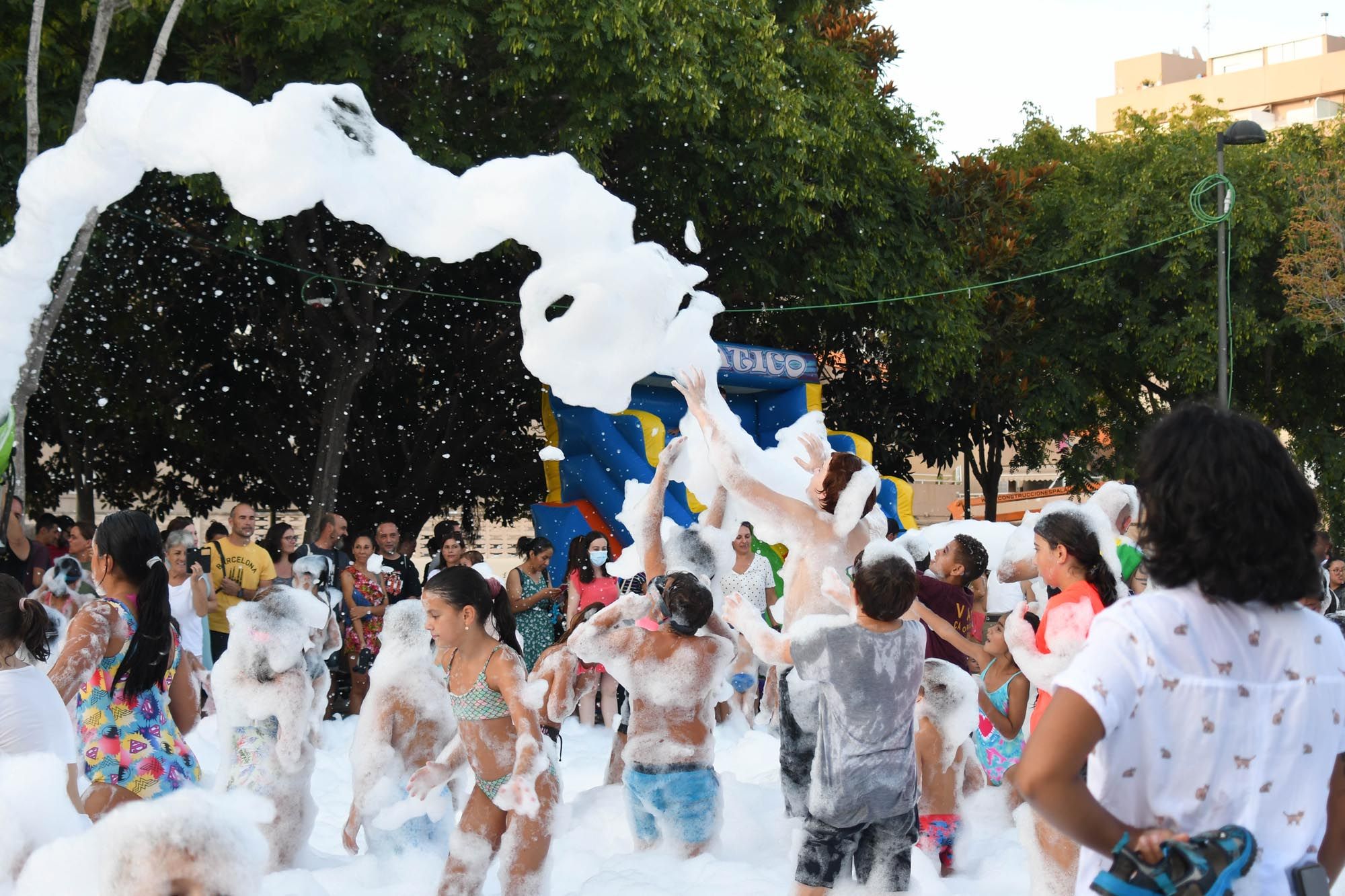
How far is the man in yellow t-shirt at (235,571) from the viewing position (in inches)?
339

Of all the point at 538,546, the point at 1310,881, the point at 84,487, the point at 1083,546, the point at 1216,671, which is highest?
the point at 84,487

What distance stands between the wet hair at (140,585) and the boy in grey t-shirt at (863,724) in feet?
5.73

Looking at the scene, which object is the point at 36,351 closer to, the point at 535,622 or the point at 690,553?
the point at 535,622

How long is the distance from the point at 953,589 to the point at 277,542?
545 cm

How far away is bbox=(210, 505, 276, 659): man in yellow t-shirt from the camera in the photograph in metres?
8.62

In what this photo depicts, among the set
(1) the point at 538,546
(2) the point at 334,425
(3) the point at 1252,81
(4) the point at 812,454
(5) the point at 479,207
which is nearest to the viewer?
(4) the point at 812,454

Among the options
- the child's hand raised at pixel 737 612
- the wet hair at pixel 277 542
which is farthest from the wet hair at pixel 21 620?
the wet hair at pixel 277 542

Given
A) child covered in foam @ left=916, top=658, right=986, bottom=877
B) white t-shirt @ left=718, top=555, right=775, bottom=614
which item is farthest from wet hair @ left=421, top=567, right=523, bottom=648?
white t-shirt @ left=718, top=555, right=775, bottom=614

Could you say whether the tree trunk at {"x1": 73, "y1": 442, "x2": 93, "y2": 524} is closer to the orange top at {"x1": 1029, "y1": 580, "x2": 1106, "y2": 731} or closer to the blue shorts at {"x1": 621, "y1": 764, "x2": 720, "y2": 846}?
the blue shorts at {"x1": 621, "y1": 764, "x2": 720, "y2": 846}

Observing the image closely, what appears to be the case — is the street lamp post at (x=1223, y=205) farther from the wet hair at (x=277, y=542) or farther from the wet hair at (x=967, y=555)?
the wet hair at (x=277, y=542)

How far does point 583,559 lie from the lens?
376 inches

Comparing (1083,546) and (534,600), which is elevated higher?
(1083,546)

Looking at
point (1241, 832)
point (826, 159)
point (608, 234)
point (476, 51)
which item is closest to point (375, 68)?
point (476, 51)

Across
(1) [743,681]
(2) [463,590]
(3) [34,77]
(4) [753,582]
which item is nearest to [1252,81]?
(4) [753,582]
